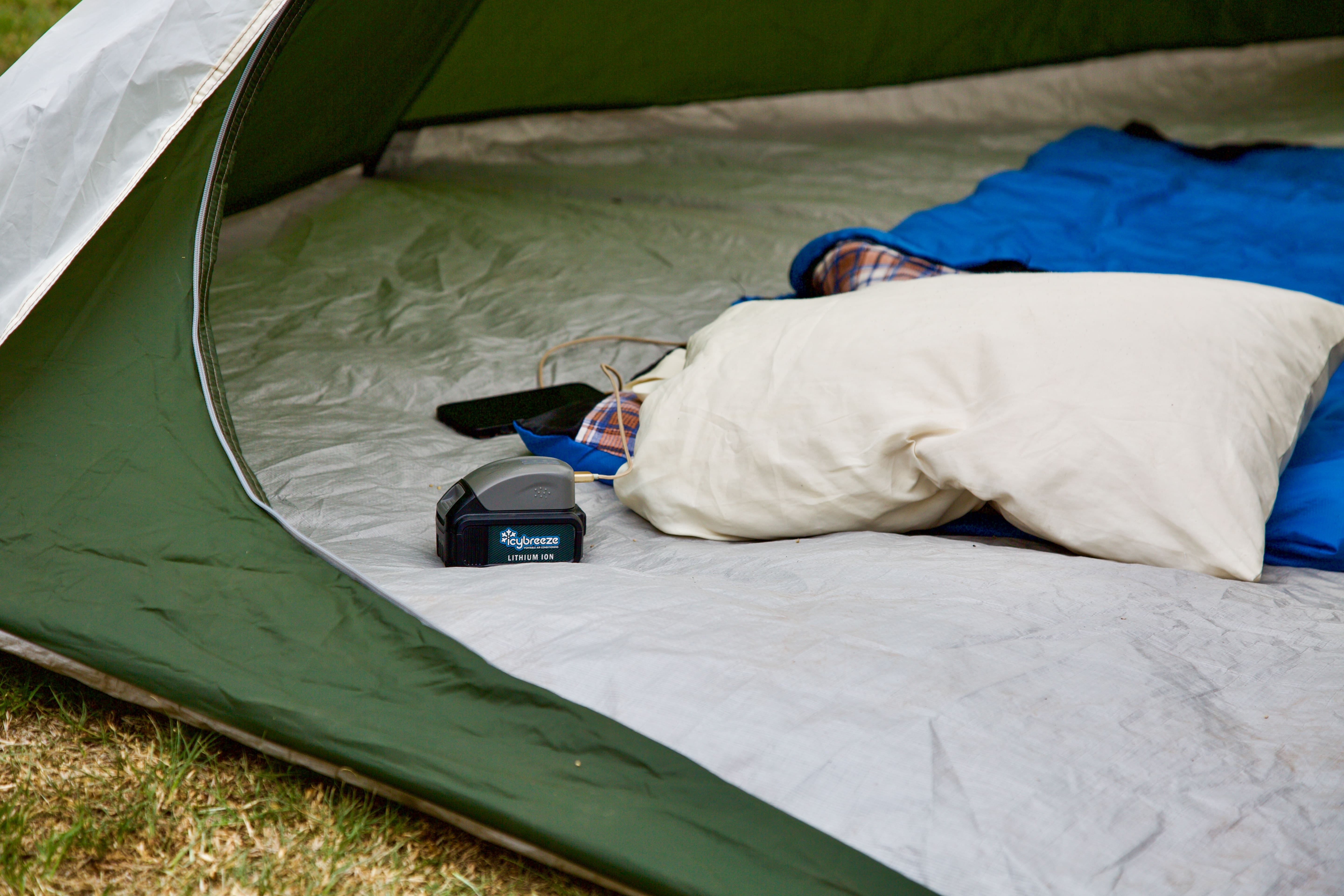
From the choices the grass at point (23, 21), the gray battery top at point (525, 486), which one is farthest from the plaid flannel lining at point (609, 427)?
the grass at point (23, 21)

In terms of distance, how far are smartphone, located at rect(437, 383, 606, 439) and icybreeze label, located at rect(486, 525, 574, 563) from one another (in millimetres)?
382

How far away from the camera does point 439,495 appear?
1.22 m

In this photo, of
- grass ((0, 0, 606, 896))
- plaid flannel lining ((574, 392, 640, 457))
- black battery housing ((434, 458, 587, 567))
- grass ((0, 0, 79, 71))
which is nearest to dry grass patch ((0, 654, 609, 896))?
grass ((0, 0, 606, 896))

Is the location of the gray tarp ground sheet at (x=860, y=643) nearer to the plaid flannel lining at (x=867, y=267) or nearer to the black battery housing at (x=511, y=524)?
the black battery housing at (x=511, y=524)

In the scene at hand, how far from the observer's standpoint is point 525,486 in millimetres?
1019

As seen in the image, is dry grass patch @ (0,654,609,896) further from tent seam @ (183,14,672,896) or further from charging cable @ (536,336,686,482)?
charging cable @ (536,336,686,482)

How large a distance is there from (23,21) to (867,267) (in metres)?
3.06

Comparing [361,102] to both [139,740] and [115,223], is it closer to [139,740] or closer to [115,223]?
[115,223]

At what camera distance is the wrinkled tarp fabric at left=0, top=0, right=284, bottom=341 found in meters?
1.04

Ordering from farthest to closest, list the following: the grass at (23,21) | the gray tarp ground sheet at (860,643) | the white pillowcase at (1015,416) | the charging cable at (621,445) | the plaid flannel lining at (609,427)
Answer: the grass at (23,21) < the plaid flannel lining at (609,427) < the charging cable at (621,445) < the white pillowcase at (1015,416) < the gray tarp ground sheet at (860,643)

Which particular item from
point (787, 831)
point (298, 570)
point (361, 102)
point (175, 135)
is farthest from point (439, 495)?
point (361, 102)

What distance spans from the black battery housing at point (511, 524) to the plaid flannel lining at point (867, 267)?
69 centimetres

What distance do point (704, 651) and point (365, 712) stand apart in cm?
24

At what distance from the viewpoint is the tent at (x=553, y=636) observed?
2.16ft
